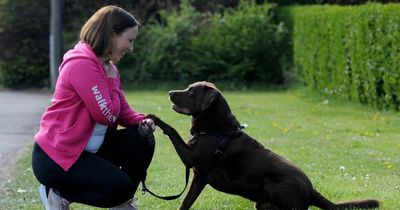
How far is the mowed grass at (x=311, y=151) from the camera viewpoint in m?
7.28

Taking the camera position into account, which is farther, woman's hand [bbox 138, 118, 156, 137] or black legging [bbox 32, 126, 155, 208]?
woman's hand [bbox 138, 118, 156, 137]

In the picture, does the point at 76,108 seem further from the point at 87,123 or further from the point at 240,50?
the point at 240,50

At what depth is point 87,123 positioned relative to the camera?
567 centimetres

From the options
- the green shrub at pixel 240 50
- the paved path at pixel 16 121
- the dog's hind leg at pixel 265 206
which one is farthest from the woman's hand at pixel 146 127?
the green shrub at pixel 240 50

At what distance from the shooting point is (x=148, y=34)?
78.2ft

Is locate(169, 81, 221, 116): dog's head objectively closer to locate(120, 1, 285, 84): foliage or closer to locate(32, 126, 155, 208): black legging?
locate(32, 126, 155, 208): black legging

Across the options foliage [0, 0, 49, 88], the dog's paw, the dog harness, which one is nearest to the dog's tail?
the dog harness

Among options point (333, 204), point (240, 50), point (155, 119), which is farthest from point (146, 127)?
point (240, 50)

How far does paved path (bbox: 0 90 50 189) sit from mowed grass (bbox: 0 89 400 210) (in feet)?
0.98

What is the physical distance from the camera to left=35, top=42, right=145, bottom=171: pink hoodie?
219 inches

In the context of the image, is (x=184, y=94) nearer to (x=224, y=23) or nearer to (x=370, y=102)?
(x=370, y=102)

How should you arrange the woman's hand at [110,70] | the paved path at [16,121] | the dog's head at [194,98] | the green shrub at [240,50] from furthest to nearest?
the green shrub at [240,50] → the paved path at [16,121] → the dog's head at [194,98] → the woman's hand at [110,70]

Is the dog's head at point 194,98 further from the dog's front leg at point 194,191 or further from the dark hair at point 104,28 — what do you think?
the dark hair at point 104,28

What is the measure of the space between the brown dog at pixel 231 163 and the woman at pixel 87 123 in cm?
47
